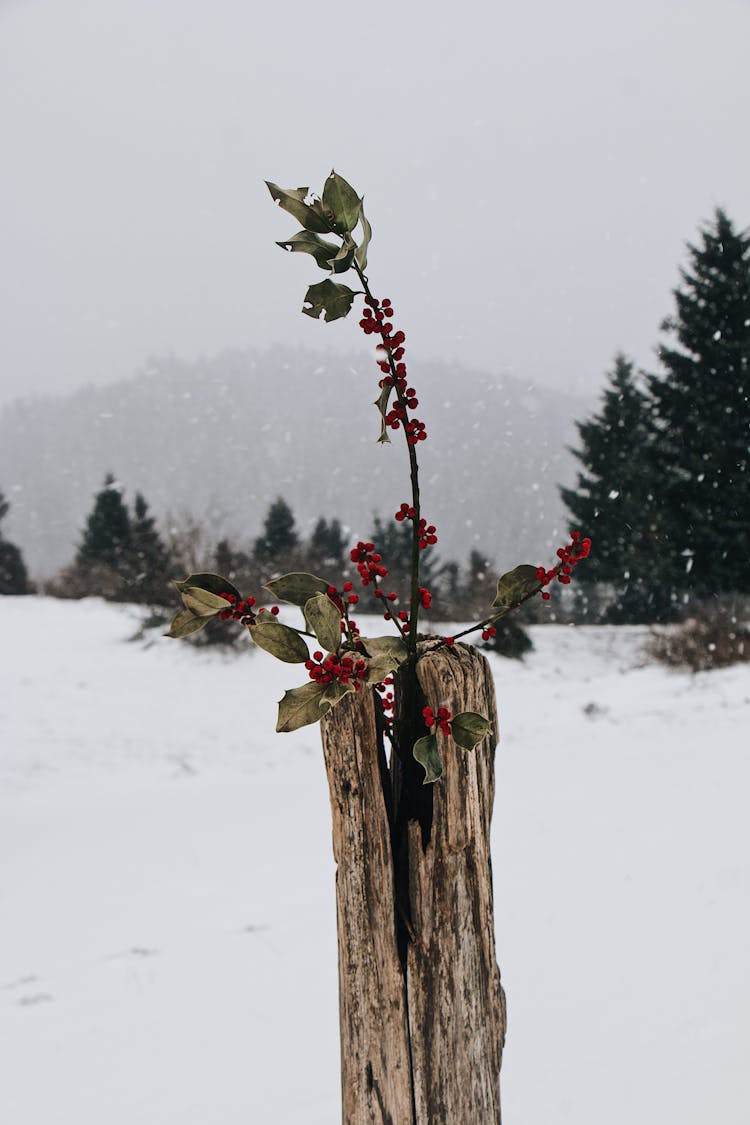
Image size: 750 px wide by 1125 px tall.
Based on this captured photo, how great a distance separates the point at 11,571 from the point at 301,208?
2560 centimetres

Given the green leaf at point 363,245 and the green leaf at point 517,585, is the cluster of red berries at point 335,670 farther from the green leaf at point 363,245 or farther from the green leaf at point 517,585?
the green leaf at point 363,245

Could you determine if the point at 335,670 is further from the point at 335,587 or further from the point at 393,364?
the point at 393,364

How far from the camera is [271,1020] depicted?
2.77 m

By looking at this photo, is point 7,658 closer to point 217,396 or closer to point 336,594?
point 336,594

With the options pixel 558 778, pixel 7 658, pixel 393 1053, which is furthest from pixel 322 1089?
pixel 7 658

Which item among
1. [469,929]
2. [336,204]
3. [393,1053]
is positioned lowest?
[393,1053]

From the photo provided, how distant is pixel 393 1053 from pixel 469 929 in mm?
267

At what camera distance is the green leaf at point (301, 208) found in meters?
1.08

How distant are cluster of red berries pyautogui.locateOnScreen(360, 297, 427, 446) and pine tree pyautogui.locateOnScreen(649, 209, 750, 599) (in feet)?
42.0

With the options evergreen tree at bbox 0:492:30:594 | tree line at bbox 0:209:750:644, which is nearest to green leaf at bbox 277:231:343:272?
tree line at bbox 0:209:750:644

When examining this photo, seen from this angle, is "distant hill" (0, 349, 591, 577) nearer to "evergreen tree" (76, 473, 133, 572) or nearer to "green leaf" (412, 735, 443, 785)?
"evergreen tree" (76, 473, 133, 572)

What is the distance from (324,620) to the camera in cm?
108

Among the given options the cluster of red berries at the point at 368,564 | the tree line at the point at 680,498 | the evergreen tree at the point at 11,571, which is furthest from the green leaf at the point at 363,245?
the evergreen tree at the point at 11,571

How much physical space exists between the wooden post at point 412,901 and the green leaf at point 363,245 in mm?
675
